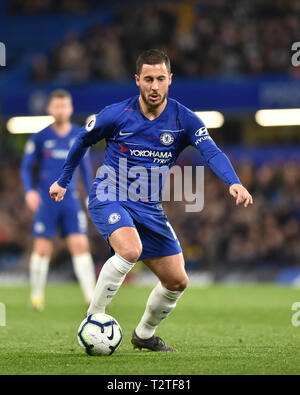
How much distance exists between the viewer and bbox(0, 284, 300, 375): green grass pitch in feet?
16.7

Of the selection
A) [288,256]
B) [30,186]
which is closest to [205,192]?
[288,256]

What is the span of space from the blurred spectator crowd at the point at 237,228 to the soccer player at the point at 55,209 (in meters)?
6.24

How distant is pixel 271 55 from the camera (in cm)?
1758

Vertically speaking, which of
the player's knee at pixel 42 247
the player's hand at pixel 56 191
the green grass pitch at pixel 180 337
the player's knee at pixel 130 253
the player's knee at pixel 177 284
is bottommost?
the green grass pitch at pixel 180 337

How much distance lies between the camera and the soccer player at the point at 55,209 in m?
9.95

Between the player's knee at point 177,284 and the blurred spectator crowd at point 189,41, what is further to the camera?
the blurred spectator crowd at point 189,41

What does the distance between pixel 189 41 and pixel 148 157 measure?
42.4 feet

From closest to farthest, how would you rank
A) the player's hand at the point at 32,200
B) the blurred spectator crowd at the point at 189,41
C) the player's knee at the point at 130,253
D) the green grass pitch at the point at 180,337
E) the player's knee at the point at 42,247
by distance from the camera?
the green grass pitch at the point at 180,337 < the player's knee at the point at 130,253 < the player's hand at the point at 32,200 < the player's knee at the point at 42,247 < the blurred spectator crowd at the point at 189,41

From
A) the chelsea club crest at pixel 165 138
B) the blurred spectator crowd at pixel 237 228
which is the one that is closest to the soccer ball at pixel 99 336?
the chelsea club crest at pixel 165 138

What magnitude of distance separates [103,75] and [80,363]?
548 inches

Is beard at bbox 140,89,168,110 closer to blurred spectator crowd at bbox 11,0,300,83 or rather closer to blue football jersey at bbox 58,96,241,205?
blue football jersey at bbox 58,96,241,205

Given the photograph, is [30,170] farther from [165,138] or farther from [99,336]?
[99,336]

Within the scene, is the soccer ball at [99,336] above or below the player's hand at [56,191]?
below

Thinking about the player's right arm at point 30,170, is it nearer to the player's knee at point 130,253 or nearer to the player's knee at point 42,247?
the player's knee at point 42,247
